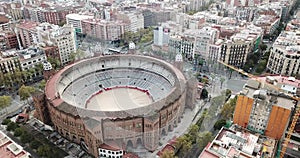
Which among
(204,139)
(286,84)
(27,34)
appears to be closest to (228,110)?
(204,139)

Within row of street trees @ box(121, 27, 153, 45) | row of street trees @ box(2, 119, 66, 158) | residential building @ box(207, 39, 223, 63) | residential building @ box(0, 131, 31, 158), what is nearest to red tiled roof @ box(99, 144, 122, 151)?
row of street trees @ box(2, 119, 66, 158)

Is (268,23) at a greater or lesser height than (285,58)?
greater

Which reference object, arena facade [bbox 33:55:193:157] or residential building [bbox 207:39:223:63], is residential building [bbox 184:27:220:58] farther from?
arena facade [bbox 33:55:193:157]

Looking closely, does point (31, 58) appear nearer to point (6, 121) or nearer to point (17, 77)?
point (17, 77)

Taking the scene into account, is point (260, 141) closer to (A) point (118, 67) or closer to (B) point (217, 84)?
(B) point (217, 84)

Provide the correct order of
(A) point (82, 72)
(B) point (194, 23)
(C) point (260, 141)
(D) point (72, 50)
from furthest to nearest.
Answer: (B) point (194, 23)
(D) point (72, 50)
(A) point (82, 72)
(C) point (260, 141)

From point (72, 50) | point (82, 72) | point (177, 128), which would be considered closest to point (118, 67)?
point (82, 72)
